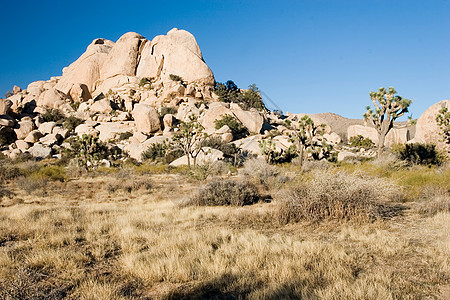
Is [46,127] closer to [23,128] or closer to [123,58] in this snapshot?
[23,128]

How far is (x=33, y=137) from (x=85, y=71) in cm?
2449

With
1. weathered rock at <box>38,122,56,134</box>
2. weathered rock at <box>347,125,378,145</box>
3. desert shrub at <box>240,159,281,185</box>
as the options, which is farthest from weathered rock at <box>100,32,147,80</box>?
desert shrub at <box>240,159,281,185</box>

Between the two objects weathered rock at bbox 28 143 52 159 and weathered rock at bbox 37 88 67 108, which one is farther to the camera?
weathered rock at bbox 37 88 67 108

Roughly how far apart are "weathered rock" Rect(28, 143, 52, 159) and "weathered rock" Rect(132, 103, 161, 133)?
41.0 ft

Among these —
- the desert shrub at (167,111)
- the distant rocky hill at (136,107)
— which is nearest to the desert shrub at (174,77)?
the distant rocky hill at (136,107)

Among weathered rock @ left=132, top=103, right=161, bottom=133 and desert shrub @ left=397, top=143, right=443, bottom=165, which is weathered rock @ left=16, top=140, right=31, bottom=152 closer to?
weathered rock @ left=132, top=103, right=161, bottom=133

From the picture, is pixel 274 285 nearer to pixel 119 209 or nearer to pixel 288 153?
pixel 119 209

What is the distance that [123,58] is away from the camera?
59.2 meters

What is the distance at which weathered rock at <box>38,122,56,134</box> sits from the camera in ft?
145

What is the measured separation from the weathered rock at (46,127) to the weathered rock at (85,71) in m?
16.2

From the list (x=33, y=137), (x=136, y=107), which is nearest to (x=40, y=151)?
(x=33, y=137)

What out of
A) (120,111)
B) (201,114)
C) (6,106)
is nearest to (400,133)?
(201,114)

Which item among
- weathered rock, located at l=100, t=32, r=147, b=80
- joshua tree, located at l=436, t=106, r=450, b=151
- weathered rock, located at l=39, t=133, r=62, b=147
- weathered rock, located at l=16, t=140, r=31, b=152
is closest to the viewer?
joshua tree, located at l=436, t=106, r=450, b=151


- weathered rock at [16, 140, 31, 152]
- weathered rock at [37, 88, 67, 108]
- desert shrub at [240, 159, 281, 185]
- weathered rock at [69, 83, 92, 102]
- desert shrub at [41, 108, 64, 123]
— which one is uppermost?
weathered rock at [69, 83, 92, 102]
